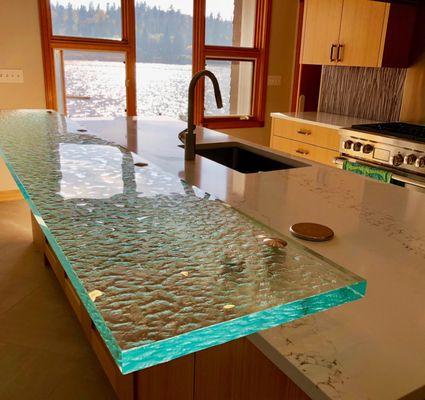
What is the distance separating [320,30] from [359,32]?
18.3 inches

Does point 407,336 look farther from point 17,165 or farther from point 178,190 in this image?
point 17,165

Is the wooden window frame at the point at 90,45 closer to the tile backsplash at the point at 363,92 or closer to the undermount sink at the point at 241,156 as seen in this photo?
the tile backsplash at the point at 363,92

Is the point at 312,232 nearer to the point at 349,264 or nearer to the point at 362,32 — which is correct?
the point at 349,264

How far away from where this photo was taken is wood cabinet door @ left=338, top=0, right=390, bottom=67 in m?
3.53

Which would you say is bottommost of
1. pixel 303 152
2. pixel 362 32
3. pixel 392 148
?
pixel 303 152

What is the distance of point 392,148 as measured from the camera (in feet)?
10.3

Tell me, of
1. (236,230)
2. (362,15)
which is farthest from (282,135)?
(236,230)

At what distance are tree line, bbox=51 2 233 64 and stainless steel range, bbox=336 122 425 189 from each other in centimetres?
229

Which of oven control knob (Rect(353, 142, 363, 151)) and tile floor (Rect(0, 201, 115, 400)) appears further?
oven control knob (Rect(353, 142, 363, 151))

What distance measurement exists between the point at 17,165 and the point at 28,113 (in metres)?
1.57

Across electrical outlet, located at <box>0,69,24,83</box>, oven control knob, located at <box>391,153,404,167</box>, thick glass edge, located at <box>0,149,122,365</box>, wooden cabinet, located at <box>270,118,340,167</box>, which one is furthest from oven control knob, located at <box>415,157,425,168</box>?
electrical outlet, located at <box>0,69,24,83</box>

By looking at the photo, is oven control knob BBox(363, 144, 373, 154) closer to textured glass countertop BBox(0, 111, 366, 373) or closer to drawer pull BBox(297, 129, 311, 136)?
drawer pull BBox(297, 129, 311, 136)

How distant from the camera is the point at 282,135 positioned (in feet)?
14.0

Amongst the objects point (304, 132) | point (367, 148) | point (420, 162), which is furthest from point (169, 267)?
point (304, 132)
